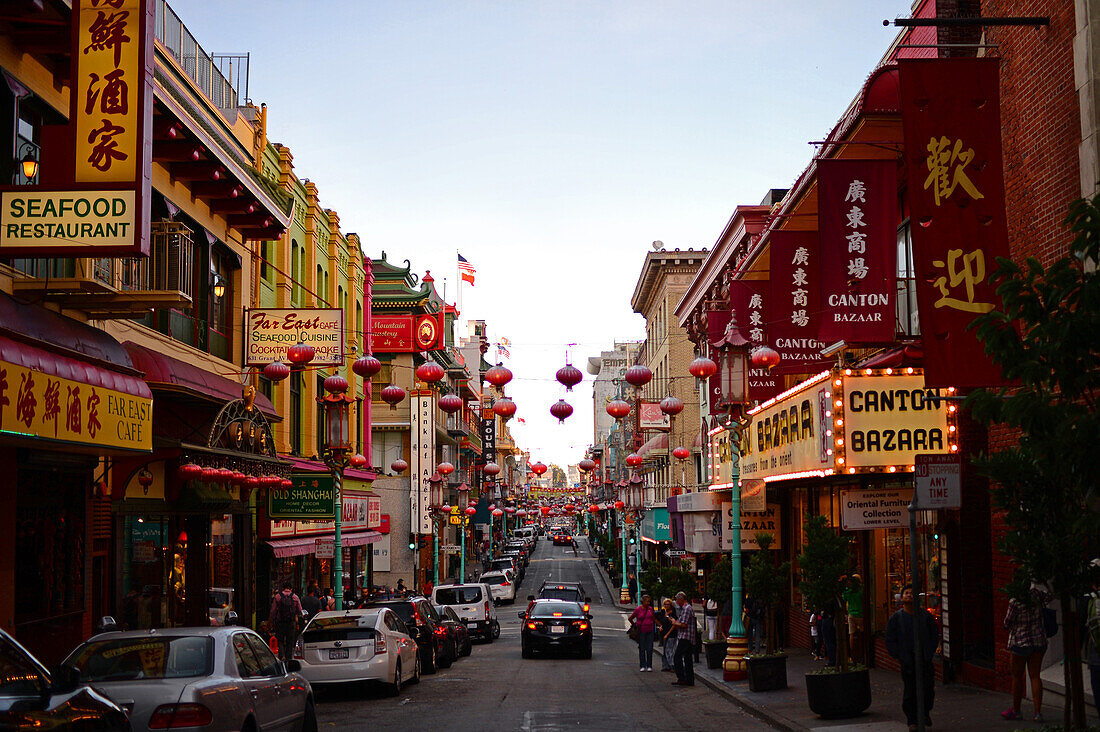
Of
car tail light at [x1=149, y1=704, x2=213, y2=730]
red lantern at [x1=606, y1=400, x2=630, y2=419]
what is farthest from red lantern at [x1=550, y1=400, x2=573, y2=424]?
car tail light at [x1=149, y1=704, x2=213, y2=730]

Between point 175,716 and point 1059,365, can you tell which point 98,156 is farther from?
point 1059,365

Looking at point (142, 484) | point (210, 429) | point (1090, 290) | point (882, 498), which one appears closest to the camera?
point (1090, 290)

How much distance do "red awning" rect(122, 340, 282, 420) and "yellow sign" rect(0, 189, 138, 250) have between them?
490 centimetres

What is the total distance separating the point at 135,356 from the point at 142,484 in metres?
2.94

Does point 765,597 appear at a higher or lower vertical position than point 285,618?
higher

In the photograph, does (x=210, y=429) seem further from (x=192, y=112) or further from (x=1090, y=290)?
(x=1090, y=290)

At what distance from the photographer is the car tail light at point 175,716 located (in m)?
9.66

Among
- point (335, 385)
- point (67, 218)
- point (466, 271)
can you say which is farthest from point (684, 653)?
point (466, 271)

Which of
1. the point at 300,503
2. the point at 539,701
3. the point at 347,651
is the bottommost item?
the point at 539,701

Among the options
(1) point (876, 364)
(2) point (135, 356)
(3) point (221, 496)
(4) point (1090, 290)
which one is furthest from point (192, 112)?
(4) point (1090, 290)

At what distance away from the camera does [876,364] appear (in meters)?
19.3

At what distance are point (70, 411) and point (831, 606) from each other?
10.7 meters

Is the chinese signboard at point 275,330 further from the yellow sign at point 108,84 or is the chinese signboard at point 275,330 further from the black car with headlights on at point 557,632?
the yellow sign at point 108,84

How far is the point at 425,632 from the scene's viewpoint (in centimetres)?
2517
